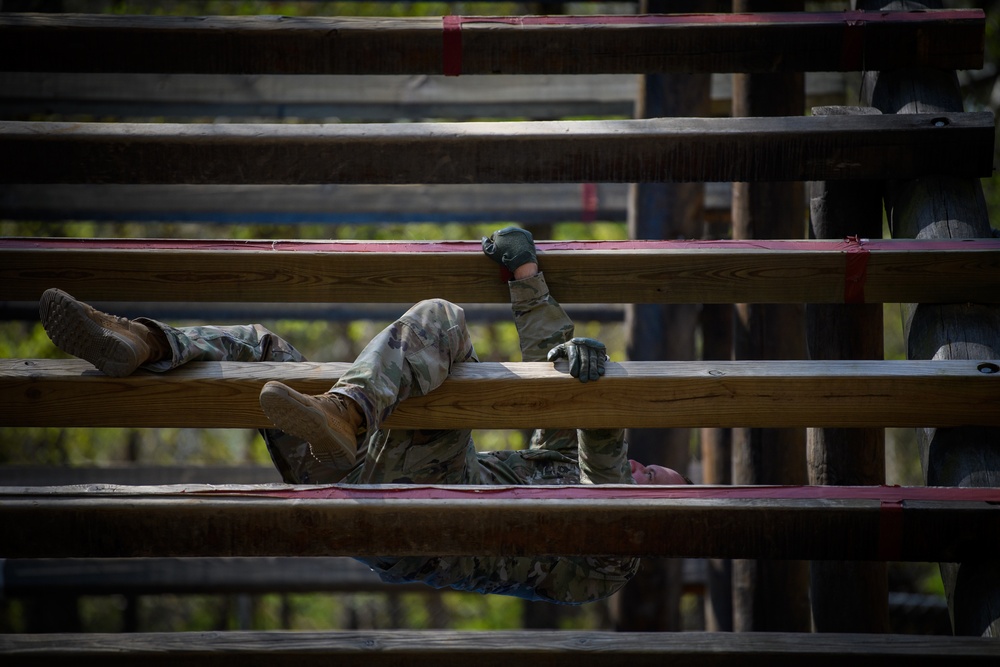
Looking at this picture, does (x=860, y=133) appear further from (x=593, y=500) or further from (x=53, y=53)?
(x=53, y=53)

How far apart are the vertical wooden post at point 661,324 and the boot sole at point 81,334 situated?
2581 millimetres

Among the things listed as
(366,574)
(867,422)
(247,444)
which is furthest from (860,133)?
(247,444)

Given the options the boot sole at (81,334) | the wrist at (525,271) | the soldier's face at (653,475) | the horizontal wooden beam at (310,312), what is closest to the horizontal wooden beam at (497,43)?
the wrist at (525,271)

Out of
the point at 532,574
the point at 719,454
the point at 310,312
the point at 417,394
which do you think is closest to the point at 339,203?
Answer: the point at 310,312

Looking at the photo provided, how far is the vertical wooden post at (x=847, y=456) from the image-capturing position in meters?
3.37

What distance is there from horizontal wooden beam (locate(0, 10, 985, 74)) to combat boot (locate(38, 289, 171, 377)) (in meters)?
1.14

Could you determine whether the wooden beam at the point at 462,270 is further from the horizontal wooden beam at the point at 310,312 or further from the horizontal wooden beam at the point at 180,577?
the horizontal wooden beam at the point at 180,577

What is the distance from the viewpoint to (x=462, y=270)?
9.54 feet

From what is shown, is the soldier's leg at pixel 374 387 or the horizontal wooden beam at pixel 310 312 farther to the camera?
the horizontal wooden beam at pixel 310 312

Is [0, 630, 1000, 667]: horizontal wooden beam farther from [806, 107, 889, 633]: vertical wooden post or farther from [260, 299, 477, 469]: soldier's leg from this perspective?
[806, 107, 889, 633]: vertical wooden post

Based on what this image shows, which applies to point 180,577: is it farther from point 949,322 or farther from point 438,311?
point 949,322

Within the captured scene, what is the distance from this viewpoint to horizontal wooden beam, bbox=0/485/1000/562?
219 centimetres

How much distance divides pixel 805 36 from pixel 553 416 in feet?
5.24

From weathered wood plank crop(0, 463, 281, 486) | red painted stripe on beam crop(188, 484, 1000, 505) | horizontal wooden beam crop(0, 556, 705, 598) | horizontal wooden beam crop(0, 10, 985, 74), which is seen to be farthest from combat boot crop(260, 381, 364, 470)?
horizontal wooden beam crop(0, 556, 705, 598)
